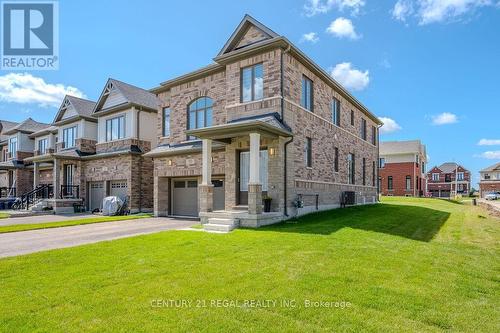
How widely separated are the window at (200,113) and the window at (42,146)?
66.6ft

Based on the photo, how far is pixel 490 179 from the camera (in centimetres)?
6300

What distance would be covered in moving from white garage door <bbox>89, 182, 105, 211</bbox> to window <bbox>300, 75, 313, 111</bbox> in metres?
16.4

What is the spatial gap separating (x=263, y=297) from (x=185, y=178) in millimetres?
13841

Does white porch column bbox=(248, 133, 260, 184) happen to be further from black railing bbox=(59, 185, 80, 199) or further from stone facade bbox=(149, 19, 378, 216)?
black railing bbox=(59, 185, 80, 199)

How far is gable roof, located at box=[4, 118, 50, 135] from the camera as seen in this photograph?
104 feet

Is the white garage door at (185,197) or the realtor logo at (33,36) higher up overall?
the realtor logo at (33,36)

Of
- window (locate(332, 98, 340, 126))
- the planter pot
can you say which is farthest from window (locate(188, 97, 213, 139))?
window (locate(332, 98, 340, 126))

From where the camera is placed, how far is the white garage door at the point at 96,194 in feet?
75.6

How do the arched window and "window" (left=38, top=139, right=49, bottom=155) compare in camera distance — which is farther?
"window" (left=38, top=139, right=49, bottom=155)

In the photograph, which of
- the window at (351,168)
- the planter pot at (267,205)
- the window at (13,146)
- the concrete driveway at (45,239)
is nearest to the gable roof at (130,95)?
the concrete driveway at (45,239)

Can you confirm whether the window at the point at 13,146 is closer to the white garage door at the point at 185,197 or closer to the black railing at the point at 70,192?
the black railing at the point at 70,192

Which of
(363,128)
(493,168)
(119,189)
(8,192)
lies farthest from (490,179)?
(8,192)

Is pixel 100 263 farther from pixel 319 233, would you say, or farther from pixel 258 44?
pixel 258 44

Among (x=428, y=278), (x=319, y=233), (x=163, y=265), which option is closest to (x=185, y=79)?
(x=319, y=233)
